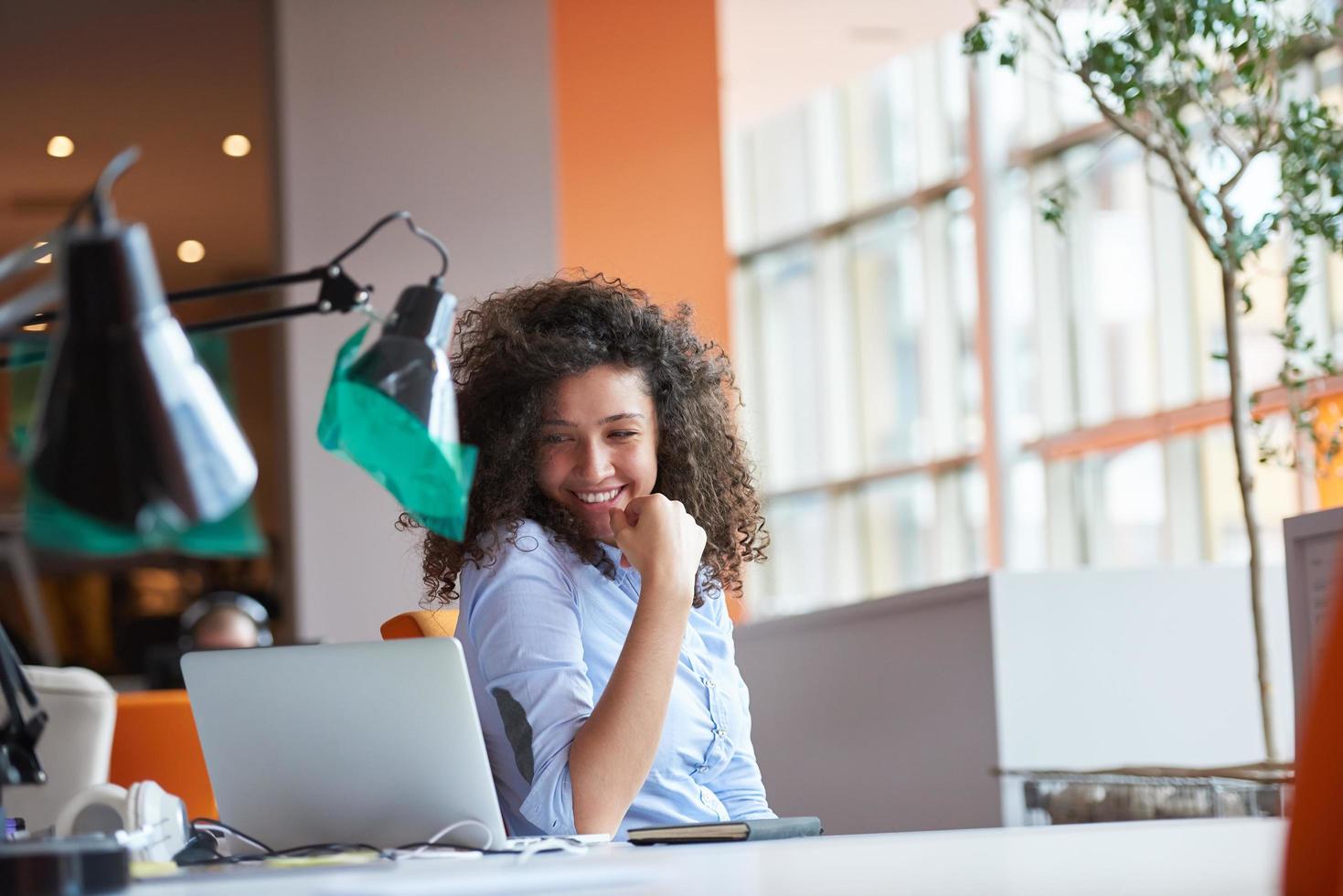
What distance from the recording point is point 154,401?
3.14ft

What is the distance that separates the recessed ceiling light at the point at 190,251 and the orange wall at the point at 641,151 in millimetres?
1388

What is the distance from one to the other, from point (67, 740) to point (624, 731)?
62.9 inches

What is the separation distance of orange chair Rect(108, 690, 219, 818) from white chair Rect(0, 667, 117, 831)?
10.5 inches

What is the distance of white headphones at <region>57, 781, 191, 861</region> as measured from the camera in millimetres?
1487

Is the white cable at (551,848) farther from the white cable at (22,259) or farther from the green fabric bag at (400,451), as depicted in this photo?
the white cable at (22,259)

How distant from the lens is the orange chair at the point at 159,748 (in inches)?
134

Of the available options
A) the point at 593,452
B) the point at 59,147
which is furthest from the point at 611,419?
the point at 59,147

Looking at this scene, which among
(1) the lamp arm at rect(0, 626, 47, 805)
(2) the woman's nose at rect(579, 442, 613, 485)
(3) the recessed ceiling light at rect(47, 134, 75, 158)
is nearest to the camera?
(1) the lamp arm at rect(0, 626, 47, 805)

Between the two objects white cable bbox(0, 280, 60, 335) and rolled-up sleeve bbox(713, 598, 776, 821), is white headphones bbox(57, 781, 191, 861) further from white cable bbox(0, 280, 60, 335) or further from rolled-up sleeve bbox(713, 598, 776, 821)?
rolled-up sleeve bbox(713, 598, 776, 821)

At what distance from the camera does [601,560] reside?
7.29ft

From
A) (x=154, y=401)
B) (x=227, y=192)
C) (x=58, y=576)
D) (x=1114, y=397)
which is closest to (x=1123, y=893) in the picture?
(x=154, y=401)

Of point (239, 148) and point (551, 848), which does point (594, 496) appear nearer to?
point (551, 848)

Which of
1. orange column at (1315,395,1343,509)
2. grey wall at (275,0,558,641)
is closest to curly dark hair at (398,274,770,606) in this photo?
orange column at (1315,395,1343,509)

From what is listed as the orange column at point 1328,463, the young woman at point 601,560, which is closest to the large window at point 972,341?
the orange column at point 1328,463
